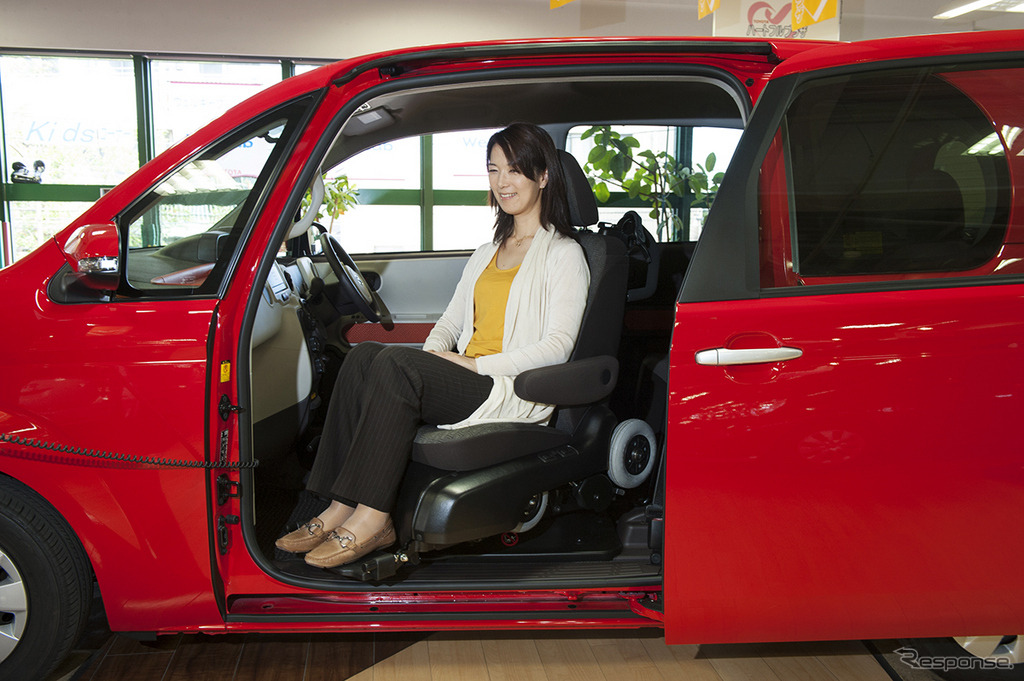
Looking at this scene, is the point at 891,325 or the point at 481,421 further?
the point at 481,421

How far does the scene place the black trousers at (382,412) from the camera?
168cm

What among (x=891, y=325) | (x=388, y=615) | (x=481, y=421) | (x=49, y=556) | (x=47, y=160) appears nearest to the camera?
(x=891, y=325)

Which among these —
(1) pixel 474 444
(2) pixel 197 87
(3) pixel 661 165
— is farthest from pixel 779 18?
(2) pixel 197 87

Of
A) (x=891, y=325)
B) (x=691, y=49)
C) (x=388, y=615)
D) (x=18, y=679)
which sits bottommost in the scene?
(x=18, y=679)

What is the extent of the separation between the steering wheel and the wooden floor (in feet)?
3.44

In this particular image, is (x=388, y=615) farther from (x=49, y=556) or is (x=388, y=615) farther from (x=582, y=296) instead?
(x=582, y=296)

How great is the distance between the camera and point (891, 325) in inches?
53.4

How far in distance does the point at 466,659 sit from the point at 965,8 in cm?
634

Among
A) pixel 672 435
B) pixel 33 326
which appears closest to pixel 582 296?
pixel 672 435

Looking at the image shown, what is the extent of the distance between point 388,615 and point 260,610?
273mm

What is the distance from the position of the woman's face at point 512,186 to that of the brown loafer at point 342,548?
907 millimetres

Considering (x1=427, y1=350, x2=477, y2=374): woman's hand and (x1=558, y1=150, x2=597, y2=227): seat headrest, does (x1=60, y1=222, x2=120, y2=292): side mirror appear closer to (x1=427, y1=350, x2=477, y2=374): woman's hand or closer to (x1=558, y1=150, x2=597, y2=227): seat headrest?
(x1=427, y1=350, x2=477, y2=374): woman's hand

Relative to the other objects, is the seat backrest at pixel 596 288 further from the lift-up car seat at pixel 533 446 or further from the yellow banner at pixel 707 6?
the yellow banner at pixel 707 6

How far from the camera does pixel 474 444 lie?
5.59 ft
